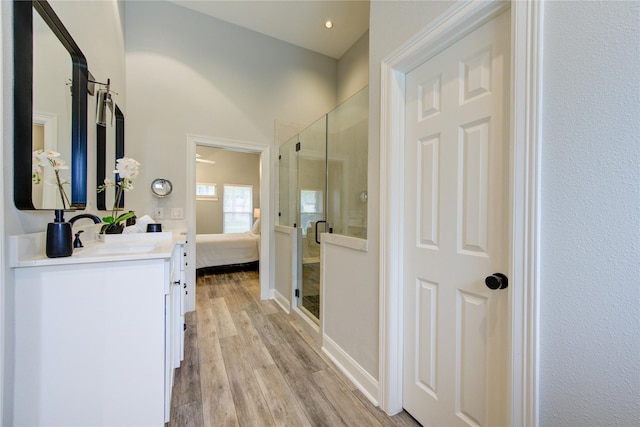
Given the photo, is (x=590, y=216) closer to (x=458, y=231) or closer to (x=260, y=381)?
(x=458, y=231)

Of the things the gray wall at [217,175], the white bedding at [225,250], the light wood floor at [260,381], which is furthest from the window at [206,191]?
the light wood floor at [260,381]

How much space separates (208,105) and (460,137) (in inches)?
117

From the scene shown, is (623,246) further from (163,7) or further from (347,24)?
(163,7)

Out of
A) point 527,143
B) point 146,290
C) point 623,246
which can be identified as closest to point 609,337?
point 623,246

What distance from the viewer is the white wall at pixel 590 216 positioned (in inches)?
26.5

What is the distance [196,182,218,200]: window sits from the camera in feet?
23.5

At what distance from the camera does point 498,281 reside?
0.99 metres

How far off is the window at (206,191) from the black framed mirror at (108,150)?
192 inches

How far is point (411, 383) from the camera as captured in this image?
4.73 ft

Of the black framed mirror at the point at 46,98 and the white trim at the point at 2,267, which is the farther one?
the black framed mirror at the point at 46,98

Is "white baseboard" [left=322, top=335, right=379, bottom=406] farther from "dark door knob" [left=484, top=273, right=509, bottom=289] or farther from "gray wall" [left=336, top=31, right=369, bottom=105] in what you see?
"gray wall" [left=336, top=31, right=369, bottom=105]

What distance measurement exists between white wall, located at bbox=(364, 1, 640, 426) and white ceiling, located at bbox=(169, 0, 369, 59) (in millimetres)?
2776

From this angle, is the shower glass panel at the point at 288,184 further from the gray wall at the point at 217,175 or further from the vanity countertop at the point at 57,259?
the gray wall at the point at 217,175

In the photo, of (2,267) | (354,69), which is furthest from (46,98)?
(354,69)
